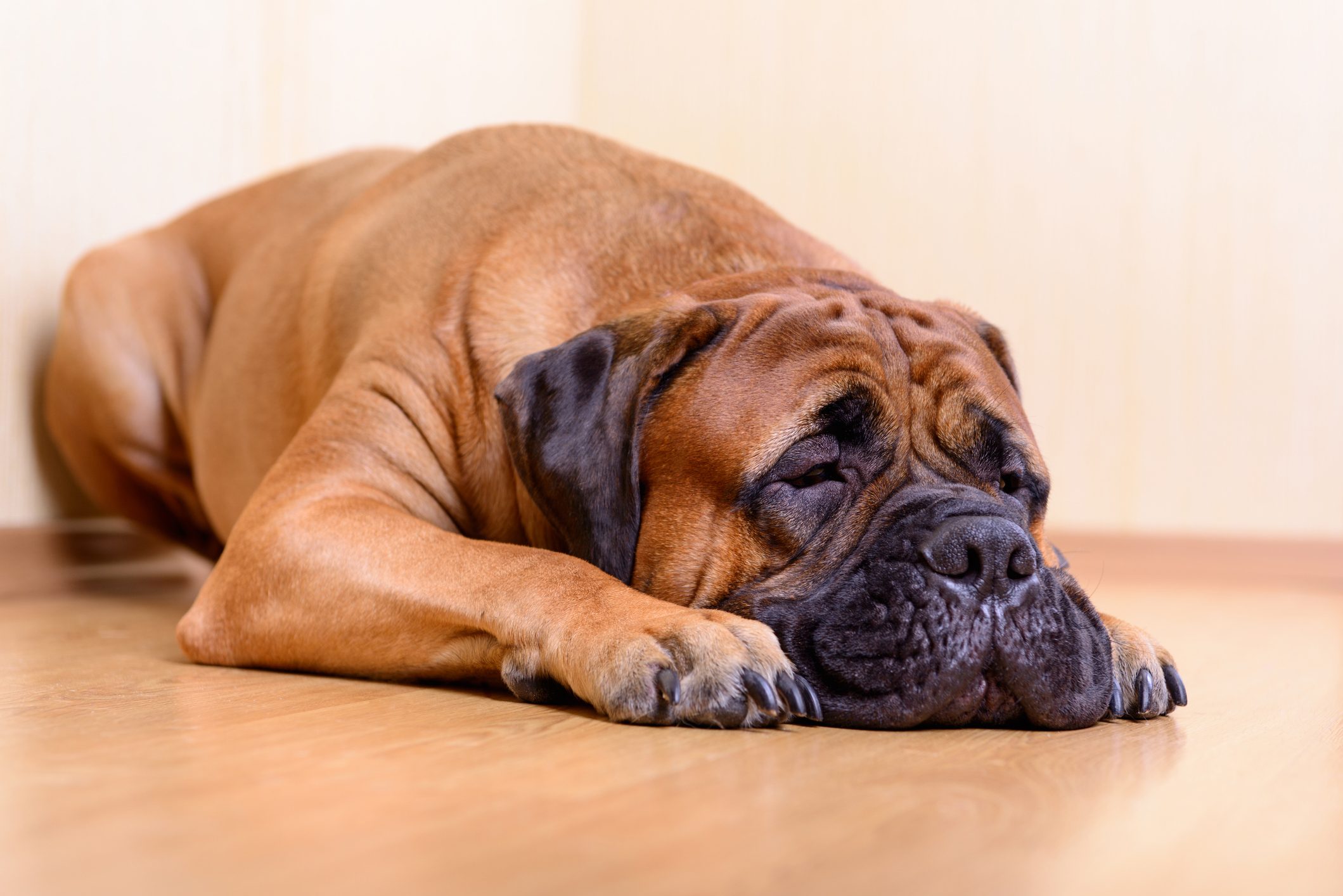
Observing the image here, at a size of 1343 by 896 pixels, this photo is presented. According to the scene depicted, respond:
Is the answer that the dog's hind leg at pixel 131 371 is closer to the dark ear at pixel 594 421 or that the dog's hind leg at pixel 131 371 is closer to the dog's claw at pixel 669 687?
the dark ear at pixel 594 421

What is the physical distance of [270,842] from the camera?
119cm

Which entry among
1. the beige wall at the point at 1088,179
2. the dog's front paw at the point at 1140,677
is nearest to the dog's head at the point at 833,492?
the dog's front paw at the point at 1140,677

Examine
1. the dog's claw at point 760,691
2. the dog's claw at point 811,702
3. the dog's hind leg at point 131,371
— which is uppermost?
the dog's claw at point 760,691

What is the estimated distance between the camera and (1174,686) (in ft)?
7.18

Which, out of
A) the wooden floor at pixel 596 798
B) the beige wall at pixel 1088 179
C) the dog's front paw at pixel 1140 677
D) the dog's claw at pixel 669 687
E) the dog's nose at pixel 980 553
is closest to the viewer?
the wooden floor at pixel 596 798

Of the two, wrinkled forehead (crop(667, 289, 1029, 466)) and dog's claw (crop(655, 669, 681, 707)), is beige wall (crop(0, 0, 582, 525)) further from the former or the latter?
dog's claw (crop(655, 669, 681, 707))

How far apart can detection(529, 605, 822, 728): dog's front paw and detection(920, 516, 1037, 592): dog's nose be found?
265 mm

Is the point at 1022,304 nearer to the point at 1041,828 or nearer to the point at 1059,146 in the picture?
the point at 1059,146

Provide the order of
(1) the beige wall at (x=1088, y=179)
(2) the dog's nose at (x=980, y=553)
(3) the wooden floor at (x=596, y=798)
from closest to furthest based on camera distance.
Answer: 1. (3) the wooden floor at (x=596, y=798)
2. (2) the dog's nose at (x=980, y=553)
3. (1) the beige wall at (x=1088, y=179)

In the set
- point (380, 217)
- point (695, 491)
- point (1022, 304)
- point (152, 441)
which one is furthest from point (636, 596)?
point (1022, 304)

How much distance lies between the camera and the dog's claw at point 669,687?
176 cm

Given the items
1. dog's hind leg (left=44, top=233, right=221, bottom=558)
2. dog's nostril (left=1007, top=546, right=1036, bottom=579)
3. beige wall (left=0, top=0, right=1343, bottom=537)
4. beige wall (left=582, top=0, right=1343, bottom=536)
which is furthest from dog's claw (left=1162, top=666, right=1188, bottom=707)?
beige wall (left=582, top=0, right=1343, bottom=536)

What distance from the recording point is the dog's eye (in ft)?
6.95

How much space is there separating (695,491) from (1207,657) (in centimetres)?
158
